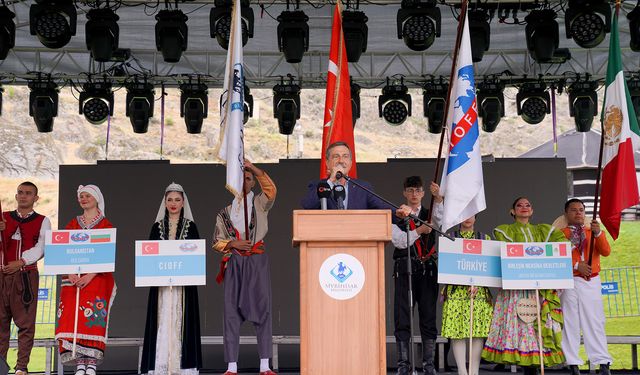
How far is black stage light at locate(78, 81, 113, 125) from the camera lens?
1027cm

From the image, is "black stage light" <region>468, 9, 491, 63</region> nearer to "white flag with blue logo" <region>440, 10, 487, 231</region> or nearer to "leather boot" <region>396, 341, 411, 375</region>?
"white flag with blue logo" <region>440, 10, 487, 231</region>

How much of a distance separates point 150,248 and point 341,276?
83.6 inches

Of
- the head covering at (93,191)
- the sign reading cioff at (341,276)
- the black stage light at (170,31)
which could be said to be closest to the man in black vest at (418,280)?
the sign reading cioff at (341,276)

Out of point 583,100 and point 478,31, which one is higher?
point 478,31

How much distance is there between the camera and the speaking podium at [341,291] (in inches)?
171

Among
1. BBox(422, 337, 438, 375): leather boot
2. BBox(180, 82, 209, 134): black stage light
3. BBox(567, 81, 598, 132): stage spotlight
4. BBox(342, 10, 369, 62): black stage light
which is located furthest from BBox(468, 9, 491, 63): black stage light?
BBox(180, 82, 209, 134): black stage light

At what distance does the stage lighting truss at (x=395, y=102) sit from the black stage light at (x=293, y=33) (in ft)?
7.29

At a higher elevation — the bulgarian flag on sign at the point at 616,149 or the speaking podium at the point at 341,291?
the bulgarian flag on sign at the point at 616,149

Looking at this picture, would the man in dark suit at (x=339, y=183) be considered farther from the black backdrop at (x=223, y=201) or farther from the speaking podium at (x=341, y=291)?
the black backdrop at (x=223, y=201)

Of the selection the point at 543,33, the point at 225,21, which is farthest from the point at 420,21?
the point at 225,21

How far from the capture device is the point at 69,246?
6418 millimetres

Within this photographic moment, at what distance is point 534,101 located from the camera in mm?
10445

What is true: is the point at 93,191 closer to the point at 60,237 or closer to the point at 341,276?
the point at 60,237

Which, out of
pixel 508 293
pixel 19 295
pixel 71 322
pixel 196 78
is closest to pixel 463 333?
pixel 508 293
